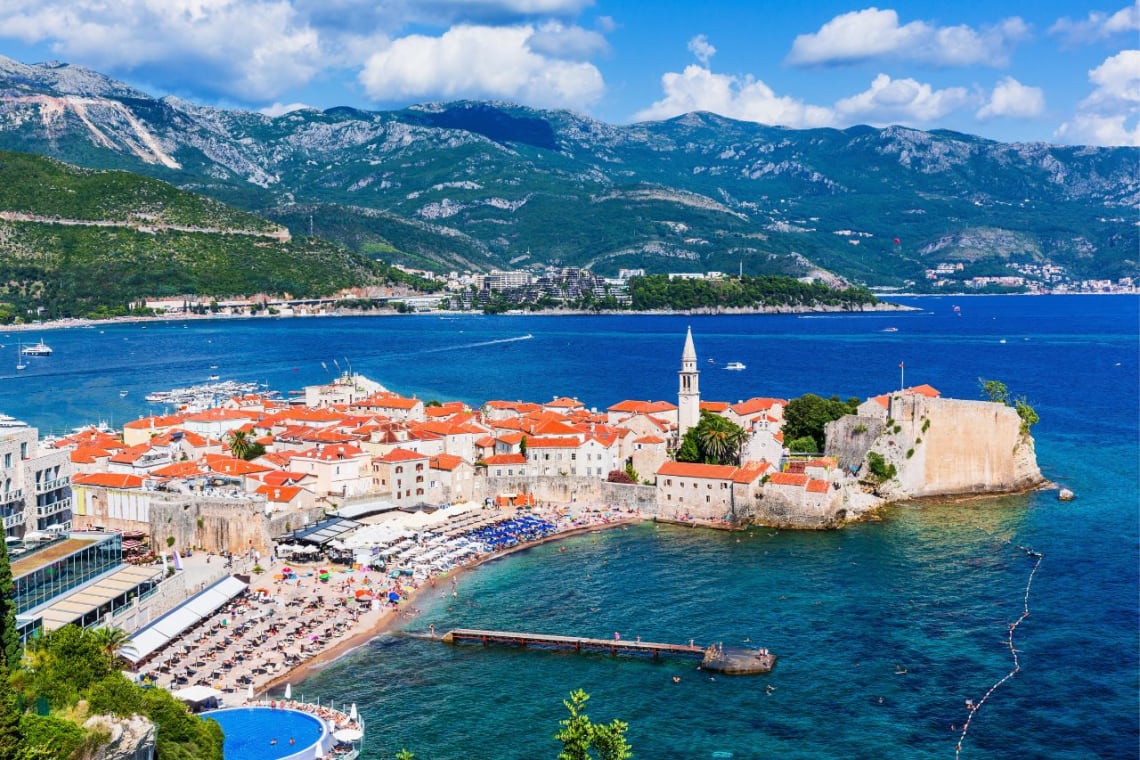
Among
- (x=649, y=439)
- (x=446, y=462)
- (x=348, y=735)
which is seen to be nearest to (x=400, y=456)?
(x=446, y=462)

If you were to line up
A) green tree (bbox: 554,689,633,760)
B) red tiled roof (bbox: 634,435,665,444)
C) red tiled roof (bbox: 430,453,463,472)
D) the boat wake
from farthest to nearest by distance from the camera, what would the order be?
the boat wake
red tiled roof (bbox: 634,435,665,444)
red tiled roof (bbox: 430,453,463,472)
green tree (bbox: 554,689,633,760)

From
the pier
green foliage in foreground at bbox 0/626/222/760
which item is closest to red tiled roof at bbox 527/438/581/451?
the pier

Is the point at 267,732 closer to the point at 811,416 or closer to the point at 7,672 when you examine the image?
the point at 7,672

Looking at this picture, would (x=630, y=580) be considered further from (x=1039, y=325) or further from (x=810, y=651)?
(x=1039, y=325)

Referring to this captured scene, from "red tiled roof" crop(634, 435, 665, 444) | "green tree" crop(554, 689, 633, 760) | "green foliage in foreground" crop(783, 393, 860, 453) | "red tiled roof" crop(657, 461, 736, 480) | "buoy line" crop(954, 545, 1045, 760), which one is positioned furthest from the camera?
"green foliage in foreground" crop(783, 393, 860, 453)

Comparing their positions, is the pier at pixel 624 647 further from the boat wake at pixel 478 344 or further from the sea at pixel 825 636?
the boat wake at pixel 478 344

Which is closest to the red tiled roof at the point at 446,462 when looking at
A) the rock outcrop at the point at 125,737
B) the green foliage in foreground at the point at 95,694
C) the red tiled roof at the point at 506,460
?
the red tiled roof at the point at 506,460

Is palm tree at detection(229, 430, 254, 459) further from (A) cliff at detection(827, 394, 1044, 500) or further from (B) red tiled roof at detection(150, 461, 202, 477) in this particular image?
(A) cliff at detection(827, 394, 1044, 500)
